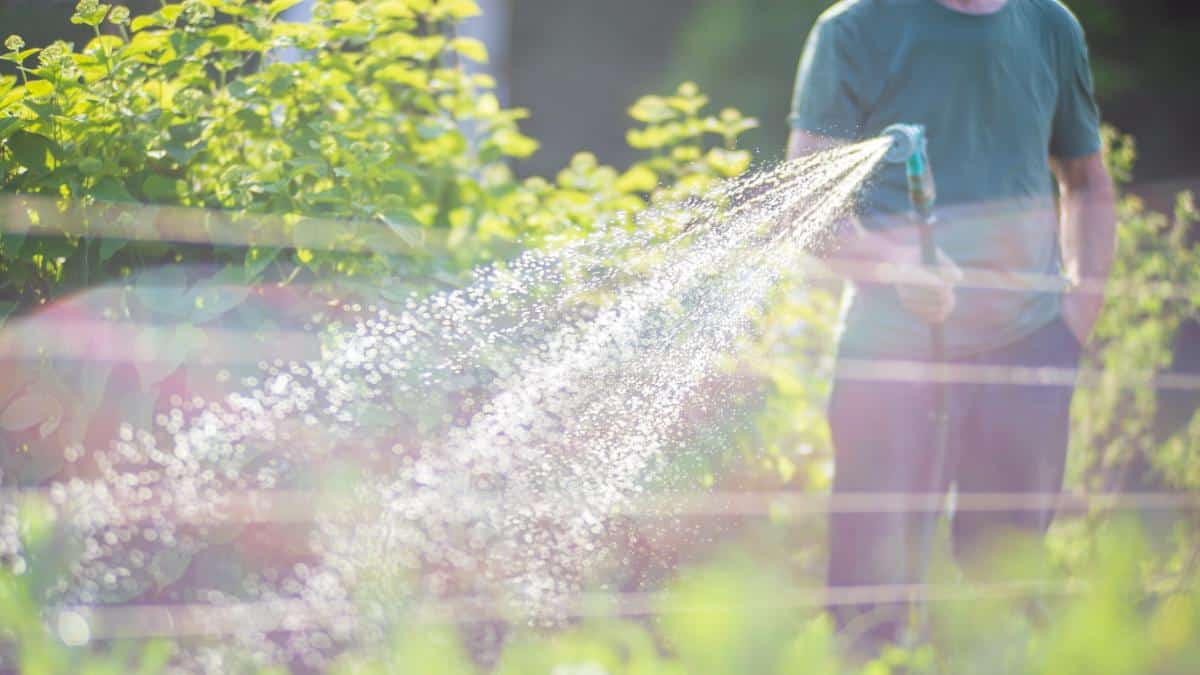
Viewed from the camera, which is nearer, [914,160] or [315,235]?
[315,235]

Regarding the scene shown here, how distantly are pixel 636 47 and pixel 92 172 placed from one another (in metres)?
7.95

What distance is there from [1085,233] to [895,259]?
559 millimetres

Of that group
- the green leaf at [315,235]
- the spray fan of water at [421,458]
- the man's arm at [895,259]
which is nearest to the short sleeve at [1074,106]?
the man's arm at [895,259]

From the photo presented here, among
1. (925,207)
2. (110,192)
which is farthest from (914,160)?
(110,192)

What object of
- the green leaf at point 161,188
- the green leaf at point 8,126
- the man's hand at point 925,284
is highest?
the green leaf at point 8,126

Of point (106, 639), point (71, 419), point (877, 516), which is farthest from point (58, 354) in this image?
point (877, 516)

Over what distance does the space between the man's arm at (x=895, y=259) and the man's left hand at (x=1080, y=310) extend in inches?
11.8

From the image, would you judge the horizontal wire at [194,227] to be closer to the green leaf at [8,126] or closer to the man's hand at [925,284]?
the green leaf at [8,126]

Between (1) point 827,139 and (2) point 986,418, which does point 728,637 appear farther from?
(1) point 827,139

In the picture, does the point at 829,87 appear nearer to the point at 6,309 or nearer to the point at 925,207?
the point at 925,207

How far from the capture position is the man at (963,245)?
2.43 m

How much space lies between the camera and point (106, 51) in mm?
1987

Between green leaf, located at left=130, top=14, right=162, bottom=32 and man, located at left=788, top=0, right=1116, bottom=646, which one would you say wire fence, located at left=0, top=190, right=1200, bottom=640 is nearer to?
man, located at left=788, top=0, right=1116, bottom=646

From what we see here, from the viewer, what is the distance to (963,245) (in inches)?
98.5
